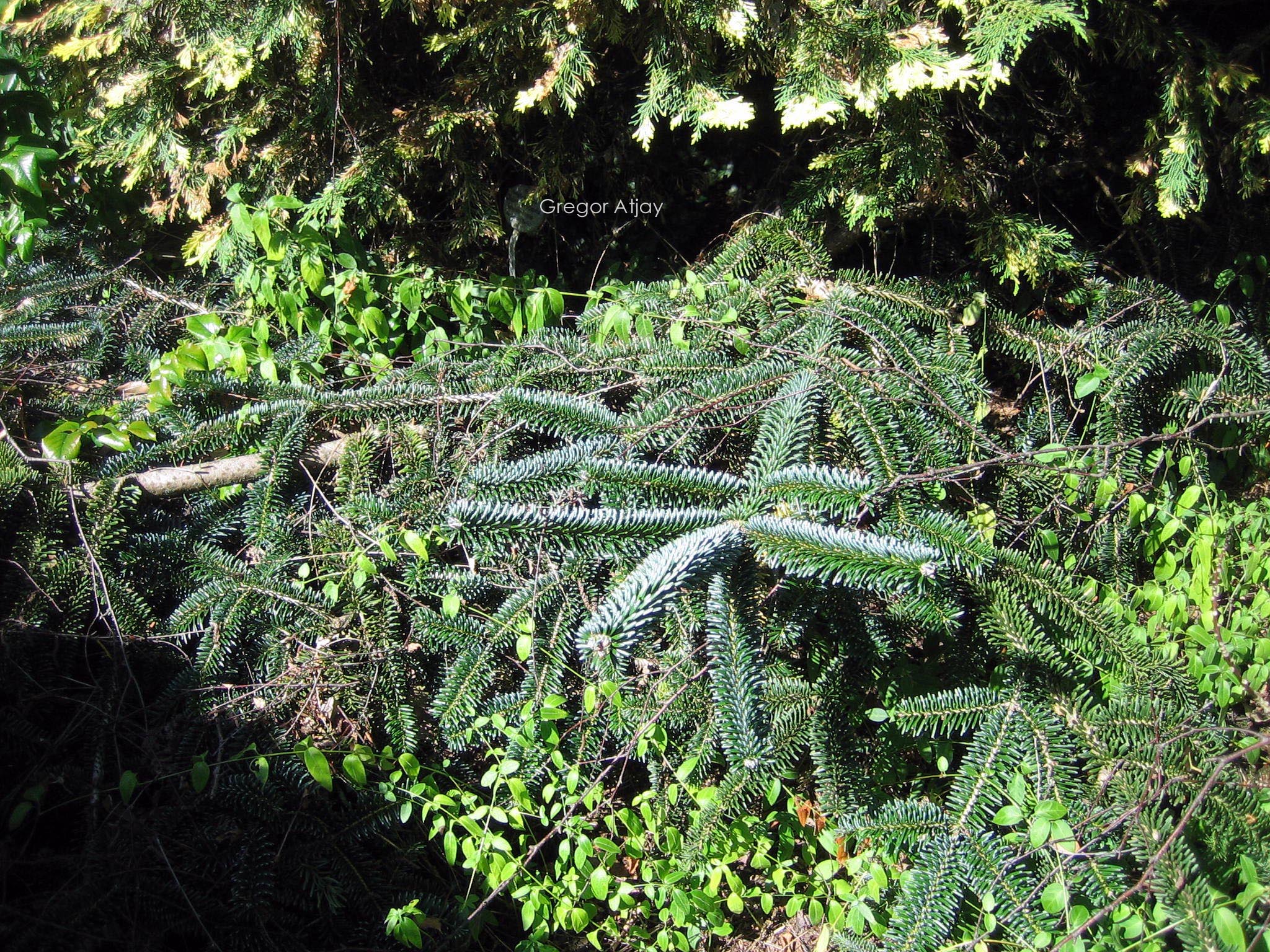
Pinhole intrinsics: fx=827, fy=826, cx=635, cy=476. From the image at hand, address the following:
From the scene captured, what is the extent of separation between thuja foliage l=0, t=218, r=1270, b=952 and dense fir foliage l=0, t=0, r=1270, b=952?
1cm

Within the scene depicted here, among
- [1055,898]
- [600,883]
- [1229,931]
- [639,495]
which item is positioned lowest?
[600,883]

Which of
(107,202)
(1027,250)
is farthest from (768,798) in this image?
(107,202)

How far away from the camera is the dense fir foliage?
5.26 feet

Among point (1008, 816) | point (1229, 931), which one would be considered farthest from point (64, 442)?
point (1229, 931)

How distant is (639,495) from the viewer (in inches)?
59.5

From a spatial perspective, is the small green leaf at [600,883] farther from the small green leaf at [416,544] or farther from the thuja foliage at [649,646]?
the small green leaf at [416,544]

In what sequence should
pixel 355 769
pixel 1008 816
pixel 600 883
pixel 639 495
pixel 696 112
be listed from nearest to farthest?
pixel 639 495
pixel 1008 816
pixel 355 769
pixel 600 883
pixel 696 112

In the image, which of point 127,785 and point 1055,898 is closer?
point 1055,898

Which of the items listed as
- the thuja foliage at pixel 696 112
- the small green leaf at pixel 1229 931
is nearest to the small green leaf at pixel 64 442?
the thuja foliage at pixel 696 112

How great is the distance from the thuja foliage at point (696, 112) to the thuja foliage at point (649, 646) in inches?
20.3

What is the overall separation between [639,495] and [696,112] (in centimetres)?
137

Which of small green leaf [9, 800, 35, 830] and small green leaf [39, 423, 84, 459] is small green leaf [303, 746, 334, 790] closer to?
small green leaf [9, 800, 35, 830]

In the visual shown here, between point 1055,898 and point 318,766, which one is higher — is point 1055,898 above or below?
below

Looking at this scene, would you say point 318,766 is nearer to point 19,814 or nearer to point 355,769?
point 355,769
